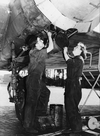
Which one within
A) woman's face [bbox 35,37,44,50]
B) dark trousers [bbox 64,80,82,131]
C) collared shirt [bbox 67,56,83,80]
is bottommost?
dark trousers [bbox 64,80,82,131]

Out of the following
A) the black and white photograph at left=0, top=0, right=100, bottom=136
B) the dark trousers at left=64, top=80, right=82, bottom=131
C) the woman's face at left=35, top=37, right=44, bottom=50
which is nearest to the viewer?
the black and white photograph at left=0, top=0, right=100, bottom=136

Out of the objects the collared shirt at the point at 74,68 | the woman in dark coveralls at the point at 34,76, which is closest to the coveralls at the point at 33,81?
the woman in dark coveralls at the point at 34,76

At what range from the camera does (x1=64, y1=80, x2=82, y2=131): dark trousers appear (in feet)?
8.82

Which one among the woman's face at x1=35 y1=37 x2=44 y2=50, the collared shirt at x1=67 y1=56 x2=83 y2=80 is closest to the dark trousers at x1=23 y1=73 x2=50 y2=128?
the woman's face at x1=35 y1=37 x2=44 y2=50

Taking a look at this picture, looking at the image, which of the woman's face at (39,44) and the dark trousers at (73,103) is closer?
the woman's face at (39,44)

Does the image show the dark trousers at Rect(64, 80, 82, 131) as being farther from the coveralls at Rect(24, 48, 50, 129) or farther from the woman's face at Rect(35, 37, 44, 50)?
the woman's face at Rect(35, 37, 44, 50)

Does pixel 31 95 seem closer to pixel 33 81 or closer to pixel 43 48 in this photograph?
pixel 33 81

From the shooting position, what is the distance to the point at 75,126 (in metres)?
2.67

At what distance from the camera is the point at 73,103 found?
274 centimetres

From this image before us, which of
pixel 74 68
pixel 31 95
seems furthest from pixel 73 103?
pixel 31 95

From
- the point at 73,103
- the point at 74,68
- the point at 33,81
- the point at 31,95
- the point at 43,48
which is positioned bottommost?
the point at 73,103

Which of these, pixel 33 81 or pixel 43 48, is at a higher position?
pixel 43 48

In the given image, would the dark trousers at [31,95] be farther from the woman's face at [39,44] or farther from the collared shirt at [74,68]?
the collared shirt at [74,68]

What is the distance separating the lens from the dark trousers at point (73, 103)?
269 cm
